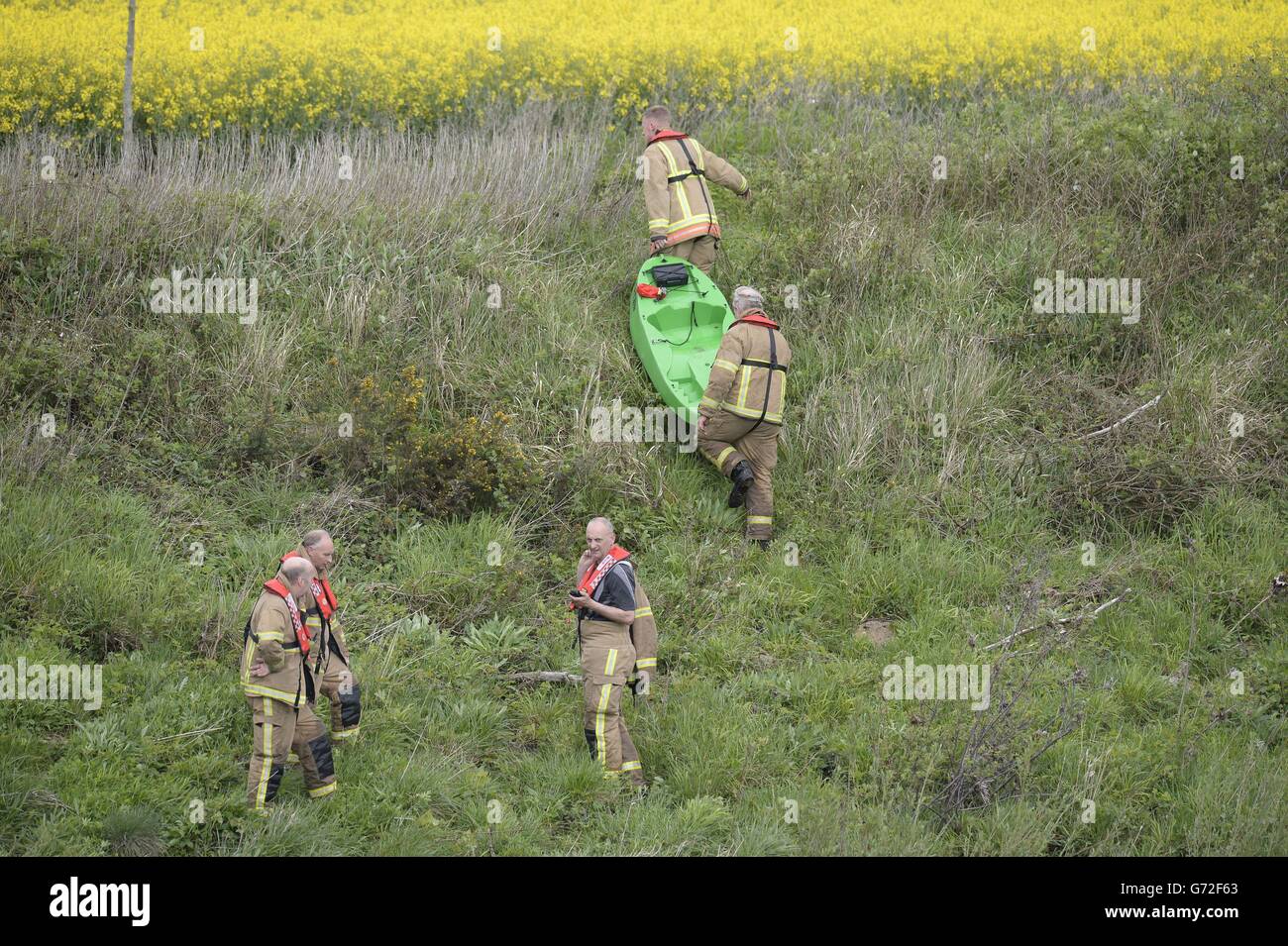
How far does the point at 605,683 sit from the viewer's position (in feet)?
25.2

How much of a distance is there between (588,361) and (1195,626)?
506 centimetres

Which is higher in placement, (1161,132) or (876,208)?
(1161,132)

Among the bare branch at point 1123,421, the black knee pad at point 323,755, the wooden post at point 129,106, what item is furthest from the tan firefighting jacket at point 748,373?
the wooden post at point 129,106

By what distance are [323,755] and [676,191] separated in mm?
6055

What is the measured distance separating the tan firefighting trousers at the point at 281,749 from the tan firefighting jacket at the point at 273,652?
0.20ft

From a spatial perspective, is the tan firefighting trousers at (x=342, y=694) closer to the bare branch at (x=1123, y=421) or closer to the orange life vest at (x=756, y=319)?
the orange life vest at (x=756, y=319)

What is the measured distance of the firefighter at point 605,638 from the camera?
7.68 metres

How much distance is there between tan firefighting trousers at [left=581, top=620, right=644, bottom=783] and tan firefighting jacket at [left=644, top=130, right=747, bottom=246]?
4.70 metres

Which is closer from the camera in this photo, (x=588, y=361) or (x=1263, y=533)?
(x=1263, y=533)

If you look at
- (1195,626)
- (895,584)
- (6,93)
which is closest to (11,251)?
(6,93)

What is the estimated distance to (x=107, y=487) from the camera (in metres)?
9.57

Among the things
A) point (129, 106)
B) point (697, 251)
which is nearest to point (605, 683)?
point (697, 251)

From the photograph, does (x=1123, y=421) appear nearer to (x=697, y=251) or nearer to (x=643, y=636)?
(x=697, y=251)

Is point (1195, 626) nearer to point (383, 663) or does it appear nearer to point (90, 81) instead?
point (383, 663)
